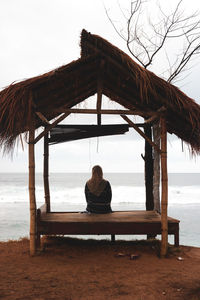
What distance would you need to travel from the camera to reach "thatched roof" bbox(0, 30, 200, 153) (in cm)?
438

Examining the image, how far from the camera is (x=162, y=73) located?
909 centimetres

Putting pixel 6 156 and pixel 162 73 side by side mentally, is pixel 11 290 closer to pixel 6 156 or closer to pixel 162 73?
pixel 6 156

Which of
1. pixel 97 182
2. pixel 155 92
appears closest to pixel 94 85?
pixel 155 92

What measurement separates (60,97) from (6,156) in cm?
154

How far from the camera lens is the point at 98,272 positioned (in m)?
4.27

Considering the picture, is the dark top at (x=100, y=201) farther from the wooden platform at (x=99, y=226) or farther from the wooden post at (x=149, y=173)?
the wooden post at (x=149, y=173)

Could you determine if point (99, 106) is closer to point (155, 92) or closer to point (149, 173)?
point (155, 92)

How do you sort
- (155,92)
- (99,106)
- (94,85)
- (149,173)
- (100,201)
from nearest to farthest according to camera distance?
(155,92) < (99,106) < (94,85) < (100,201) < (149,173)

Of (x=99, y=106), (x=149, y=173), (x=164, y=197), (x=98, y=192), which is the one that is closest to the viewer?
(x=99, y=106)

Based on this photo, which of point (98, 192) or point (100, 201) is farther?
point (100, 201)

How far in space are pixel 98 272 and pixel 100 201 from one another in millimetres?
1729

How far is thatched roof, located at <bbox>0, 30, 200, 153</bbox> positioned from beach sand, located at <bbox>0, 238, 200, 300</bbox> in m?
2.20

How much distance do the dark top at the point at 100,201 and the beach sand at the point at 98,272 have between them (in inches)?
30.7

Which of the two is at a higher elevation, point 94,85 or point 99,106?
point 94,85
